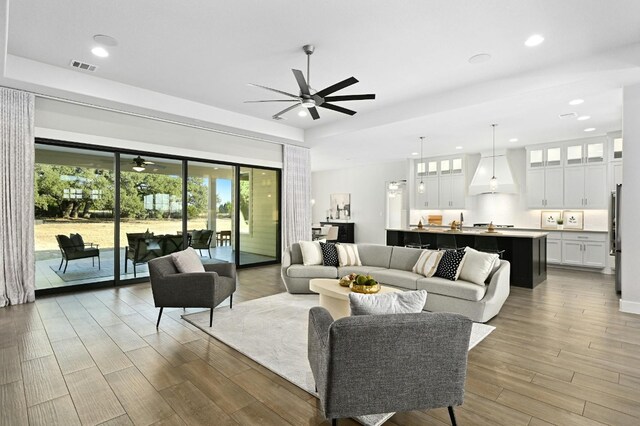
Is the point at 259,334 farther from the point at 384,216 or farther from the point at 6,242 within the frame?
the point at 384,216

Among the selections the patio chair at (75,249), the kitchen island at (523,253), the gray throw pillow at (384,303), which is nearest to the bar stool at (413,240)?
the kitchen island at (523,253)

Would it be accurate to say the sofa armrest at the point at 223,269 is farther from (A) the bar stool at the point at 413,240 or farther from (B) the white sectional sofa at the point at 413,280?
(A) the bar stool at the point at 413,240

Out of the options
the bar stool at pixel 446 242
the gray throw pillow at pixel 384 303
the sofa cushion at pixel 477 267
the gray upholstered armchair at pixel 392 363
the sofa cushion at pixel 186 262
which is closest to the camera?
the gray upholstered armchair at pixel 392 363

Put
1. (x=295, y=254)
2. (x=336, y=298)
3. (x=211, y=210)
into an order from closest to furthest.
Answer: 1. (x=336, y=298)
2. (x=295, y=254)
3. (x=211, y=210)

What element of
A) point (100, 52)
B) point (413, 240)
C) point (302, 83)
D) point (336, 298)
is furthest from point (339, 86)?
point (413, 240)

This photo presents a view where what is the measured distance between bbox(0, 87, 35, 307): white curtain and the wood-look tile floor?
1.43ft

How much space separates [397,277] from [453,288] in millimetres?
791

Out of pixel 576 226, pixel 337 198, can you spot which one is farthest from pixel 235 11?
pixel 337 198

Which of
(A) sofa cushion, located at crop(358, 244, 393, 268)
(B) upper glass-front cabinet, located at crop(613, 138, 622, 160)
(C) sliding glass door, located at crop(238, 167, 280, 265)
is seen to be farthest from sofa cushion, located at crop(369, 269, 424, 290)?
(B) upper glass-front cabinet, located at crop(613, 138, 622, 160)

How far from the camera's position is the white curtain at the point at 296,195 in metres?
7.85

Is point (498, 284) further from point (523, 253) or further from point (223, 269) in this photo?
point (223, 269)

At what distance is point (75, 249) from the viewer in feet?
17.4

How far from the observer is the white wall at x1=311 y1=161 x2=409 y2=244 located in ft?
36.0

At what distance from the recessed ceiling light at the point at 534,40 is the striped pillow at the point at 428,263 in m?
2.65
